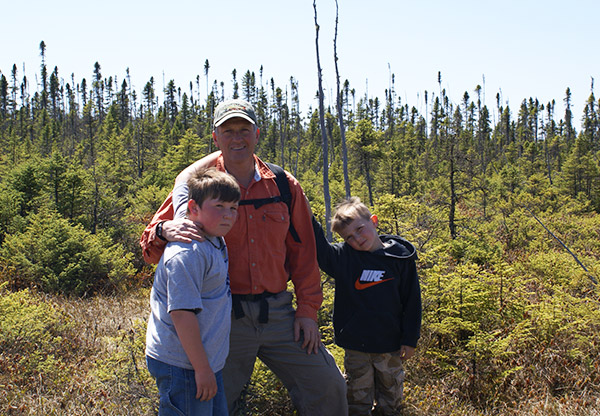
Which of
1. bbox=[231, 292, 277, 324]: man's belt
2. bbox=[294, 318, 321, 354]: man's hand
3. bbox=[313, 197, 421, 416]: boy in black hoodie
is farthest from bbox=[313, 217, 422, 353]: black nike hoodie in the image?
bbox=[231, 292, 277, 324]: man's belt

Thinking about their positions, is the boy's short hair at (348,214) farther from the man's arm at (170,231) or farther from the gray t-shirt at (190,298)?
the gray t-shirt at (190,298)

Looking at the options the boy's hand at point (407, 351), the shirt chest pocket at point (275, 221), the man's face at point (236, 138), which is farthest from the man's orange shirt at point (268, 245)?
the boy's hand at point (407, 351)

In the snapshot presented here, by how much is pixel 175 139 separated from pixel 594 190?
3276cm

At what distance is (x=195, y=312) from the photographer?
→ 1.99 meters

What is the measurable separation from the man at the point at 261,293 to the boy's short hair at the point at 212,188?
439mm

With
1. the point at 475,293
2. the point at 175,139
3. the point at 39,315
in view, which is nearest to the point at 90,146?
the point at 175,139

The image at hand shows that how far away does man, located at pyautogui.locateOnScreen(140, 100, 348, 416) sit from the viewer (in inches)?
101

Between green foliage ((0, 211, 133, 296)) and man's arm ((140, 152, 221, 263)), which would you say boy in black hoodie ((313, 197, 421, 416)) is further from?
green foliage ((0, 211, 133, 296))

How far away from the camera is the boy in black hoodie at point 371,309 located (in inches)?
120

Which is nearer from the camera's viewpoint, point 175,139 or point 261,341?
point 261,341

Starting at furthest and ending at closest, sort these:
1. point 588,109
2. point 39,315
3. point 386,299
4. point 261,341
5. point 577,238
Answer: point 588,109 → point 577,238 → point 39,315 → point 386,299 → point 261,341

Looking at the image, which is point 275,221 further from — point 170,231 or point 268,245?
point 170,231

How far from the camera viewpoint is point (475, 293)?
425 cm

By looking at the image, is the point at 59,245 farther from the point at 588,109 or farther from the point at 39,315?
the point at 588,109
